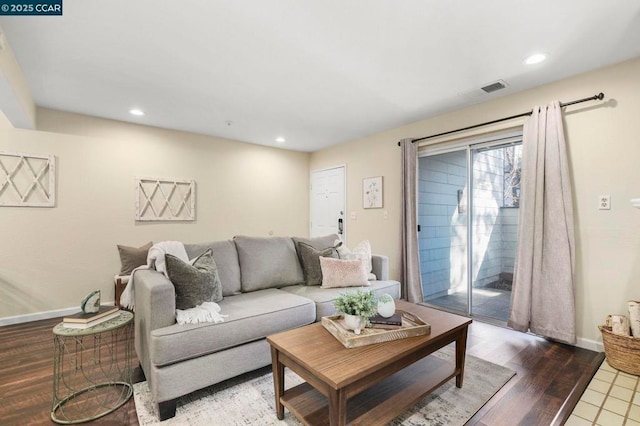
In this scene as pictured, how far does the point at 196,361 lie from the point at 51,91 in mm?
3107

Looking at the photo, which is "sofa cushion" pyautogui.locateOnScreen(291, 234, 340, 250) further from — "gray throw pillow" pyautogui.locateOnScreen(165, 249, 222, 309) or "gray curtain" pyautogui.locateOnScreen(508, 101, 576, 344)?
"gray curtain" pyautogui.locateOnScreen(508, 101, 576, 344)

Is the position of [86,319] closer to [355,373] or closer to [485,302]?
[355,373]

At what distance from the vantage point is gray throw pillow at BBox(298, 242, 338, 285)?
9.77ft

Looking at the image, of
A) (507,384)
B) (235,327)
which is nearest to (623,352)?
(507,384)

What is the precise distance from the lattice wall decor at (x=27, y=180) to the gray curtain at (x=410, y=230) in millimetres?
4202

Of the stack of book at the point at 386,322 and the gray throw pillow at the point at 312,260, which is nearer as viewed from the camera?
the stack of book at the point at 386,322

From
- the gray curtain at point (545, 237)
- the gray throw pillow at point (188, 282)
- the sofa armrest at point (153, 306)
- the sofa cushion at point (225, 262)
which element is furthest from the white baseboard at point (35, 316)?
the gray curtain at point (545, 237)

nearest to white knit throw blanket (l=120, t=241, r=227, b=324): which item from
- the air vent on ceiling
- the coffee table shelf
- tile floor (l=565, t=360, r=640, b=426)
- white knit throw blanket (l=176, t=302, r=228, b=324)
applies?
white knit throw blanket (l=176, t=302, r=228, b=324)

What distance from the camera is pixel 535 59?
2.38 meters

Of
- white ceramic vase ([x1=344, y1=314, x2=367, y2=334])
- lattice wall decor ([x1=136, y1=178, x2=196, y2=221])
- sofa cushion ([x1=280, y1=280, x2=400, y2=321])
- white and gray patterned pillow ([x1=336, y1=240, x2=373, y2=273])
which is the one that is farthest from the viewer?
lattice wall decor ([x1=136, y1=178, x2=196, y2=221])

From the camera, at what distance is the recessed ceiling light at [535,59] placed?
2.33 m

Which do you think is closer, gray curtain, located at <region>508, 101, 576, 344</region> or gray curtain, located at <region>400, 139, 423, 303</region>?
gray curtain, located at <region>508, 101, 576, 344</region>

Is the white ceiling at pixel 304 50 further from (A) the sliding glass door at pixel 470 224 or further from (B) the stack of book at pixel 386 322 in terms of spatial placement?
(B) the stack of book at pixel 386 322

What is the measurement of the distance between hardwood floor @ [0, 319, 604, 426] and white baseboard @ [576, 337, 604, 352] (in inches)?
2.8
